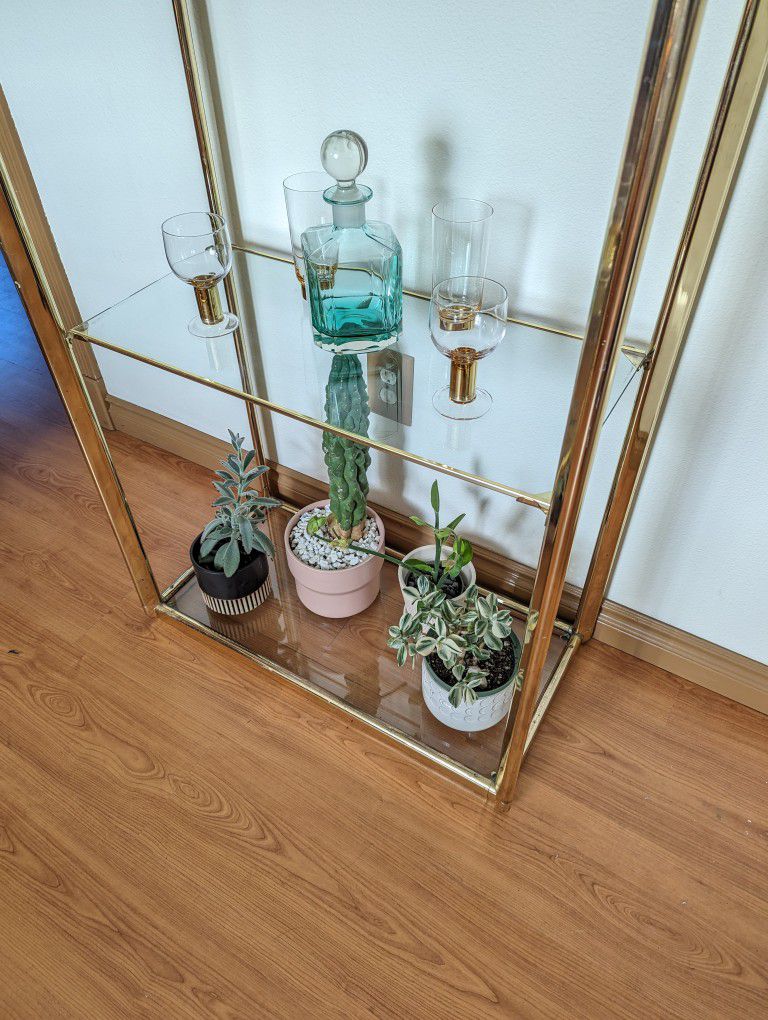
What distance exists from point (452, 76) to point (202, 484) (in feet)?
3.56

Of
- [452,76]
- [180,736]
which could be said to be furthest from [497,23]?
[180,736]

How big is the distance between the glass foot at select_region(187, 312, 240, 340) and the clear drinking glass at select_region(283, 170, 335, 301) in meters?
0.17

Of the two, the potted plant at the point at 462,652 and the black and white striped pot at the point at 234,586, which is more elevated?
the potted plant at the point at 462,652

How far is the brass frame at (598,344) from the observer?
21.9 inches

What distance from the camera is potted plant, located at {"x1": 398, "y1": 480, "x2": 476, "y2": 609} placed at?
1.16m

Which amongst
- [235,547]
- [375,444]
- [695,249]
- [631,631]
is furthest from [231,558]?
[695,249]

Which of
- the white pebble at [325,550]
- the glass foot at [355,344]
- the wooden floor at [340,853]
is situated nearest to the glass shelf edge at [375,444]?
the glass foot at [355,344]

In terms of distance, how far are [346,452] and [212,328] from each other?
0.29 m

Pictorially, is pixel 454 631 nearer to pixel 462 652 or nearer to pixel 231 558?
pixel 462 652

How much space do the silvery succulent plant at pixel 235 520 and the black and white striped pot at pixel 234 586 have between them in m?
0.02

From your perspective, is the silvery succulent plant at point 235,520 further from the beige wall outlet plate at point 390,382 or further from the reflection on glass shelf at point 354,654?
the beige wall outlet plate at point 390,382

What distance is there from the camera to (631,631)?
4.40 feet

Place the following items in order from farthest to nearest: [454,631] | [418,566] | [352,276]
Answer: [418,566] → [454,631] → [352,276]

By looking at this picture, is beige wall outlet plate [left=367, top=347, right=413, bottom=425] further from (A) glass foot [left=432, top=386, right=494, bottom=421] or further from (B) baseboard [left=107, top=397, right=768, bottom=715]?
(B) baseboard [left=107, top=397, right=768, bottom=715]
